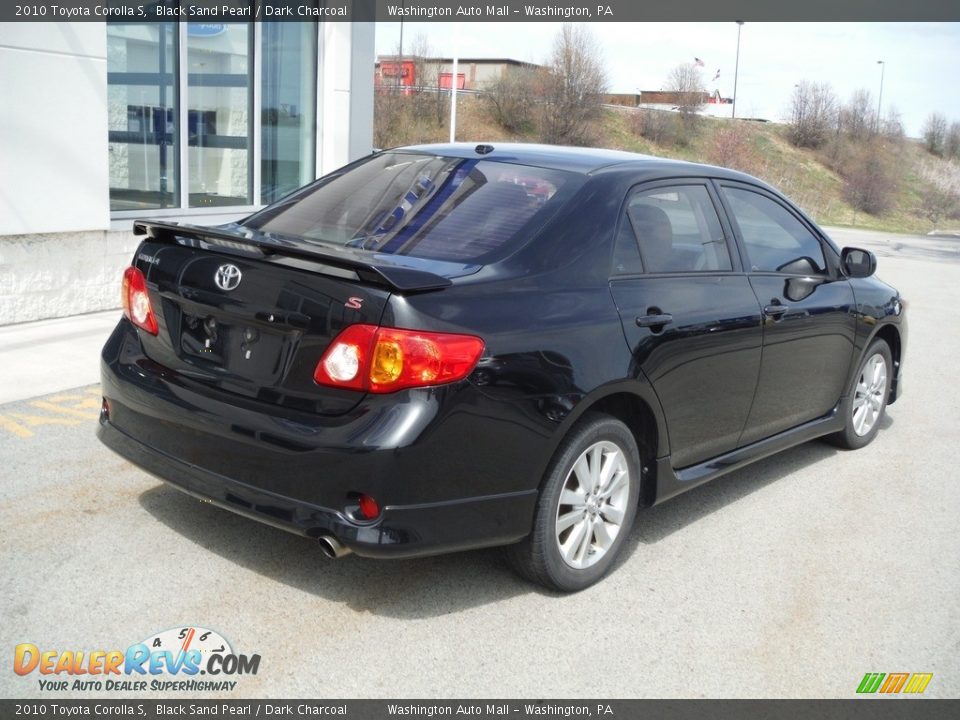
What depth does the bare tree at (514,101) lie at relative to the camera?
63.6 meters

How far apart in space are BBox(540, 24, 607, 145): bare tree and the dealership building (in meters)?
50.1

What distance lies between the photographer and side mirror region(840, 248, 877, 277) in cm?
576

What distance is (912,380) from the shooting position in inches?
341

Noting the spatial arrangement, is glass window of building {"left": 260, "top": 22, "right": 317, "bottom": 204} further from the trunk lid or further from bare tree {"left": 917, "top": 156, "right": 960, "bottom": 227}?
bare tree {"left": 917, "top": 156, "right": 960, "bottom": 227}

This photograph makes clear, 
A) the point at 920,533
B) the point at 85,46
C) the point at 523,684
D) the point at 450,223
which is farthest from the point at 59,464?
the point at 85,46

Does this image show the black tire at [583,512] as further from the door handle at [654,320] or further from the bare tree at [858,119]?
the bare tree at [858,119]

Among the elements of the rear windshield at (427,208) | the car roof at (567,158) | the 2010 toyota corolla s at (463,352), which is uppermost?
the car roof at (567,158)

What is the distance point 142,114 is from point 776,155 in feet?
207

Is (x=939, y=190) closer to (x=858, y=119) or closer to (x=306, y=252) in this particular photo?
(x=858, y=119)

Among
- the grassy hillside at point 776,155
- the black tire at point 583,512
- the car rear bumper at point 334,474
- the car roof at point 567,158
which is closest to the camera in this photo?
the car rear bumper at point 334,474

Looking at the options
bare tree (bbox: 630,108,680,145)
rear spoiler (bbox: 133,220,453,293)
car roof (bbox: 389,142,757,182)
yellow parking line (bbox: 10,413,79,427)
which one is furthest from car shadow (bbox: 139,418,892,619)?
bare tree (bbox: 630,108,680,145)

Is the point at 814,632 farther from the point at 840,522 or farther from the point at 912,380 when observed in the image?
the point at 912,380

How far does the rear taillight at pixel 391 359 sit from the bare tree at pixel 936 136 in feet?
273
